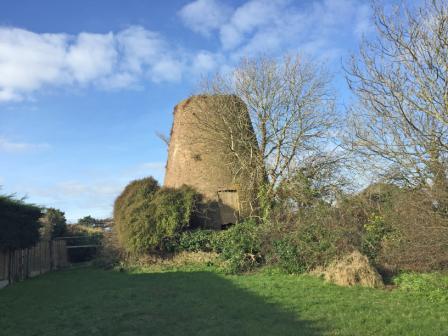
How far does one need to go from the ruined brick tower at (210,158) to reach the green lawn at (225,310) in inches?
348

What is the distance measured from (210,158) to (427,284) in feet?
46.3

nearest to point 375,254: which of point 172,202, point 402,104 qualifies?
point 402,104

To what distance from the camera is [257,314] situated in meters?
7.79

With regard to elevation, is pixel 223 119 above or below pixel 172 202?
above

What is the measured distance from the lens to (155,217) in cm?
1900

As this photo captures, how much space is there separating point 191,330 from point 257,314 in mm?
1459

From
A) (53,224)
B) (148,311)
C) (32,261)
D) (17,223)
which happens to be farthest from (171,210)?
(53,224)

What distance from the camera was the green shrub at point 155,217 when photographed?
1880 cm

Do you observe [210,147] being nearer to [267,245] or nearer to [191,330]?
[267,245]

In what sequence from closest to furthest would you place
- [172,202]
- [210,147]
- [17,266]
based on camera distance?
[17,266], [172,202], [210,147]

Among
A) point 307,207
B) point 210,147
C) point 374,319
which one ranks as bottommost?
point 374,319

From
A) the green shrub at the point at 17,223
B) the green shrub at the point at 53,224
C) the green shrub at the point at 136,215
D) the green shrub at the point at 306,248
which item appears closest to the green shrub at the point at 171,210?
the green shrub at the point at 136,215

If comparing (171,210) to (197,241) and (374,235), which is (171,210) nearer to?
(197,241)

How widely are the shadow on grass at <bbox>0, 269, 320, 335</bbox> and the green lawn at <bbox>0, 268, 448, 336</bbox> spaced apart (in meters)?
0.02
